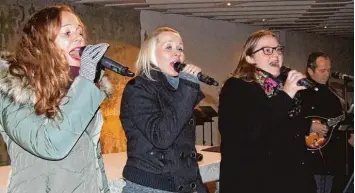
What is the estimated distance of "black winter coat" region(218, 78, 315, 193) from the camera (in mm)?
2145

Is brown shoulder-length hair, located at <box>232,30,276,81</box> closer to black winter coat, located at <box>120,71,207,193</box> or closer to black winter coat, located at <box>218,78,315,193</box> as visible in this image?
black winter coat, located at <box>218,78,315,193</box>

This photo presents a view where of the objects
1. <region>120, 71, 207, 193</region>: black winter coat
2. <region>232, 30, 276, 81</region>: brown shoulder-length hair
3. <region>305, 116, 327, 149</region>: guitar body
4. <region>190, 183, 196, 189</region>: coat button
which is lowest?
<region>305, 116, 327, 149</region>: guitar body

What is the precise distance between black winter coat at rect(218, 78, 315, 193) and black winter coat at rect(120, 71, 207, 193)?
0.36 m

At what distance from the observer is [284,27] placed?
991cm

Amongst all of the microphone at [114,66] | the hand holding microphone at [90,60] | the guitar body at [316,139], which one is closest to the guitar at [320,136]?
the guitar body at [316,139]

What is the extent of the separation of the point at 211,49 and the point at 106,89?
704 cm

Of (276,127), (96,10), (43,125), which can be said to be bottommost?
(276,127)

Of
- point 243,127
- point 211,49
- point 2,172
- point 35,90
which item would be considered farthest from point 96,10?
point 35,90

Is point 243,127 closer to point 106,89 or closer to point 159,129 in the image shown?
point 159,129

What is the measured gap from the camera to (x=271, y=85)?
7.37 ft

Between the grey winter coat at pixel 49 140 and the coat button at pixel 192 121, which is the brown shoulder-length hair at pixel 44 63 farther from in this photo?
the coat button at pixel 192 121

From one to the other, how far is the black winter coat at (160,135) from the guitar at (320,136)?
1.57 metres

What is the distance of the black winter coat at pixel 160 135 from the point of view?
1.77 m

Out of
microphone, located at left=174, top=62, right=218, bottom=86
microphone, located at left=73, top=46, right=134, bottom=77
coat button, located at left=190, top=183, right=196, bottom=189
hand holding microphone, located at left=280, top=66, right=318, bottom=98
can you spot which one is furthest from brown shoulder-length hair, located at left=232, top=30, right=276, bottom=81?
microphone, located at left=73, top=46, right=134, bottom=77
